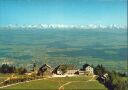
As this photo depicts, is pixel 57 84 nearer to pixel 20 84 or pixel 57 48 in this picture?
pixel 20 84

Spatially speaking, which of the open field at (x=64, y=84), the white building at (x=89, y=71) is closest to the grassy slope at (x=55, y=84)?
the open field at (x=64, y=84)

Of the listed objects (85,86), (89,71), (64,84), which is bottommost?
(85,86)

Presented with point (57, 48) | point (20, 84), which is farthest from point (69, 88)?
point (57, 48)

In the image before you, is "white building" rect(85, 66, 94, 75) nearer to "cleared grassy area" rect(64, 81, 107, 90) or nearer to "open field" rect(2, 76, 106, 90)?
"open field" rect(2, 76, 106, 90)

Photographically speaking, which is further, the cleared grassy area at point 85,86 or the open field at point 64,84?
the cleared grassy area at point 85,86

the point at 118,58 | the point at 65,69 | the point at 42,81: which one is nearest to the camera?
the point at 42,81

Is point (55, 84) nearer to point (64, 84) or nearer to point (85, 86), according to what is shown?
point (64, 84)

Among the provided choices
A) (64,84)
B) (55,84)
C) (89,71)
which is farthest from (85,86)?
(89,71)

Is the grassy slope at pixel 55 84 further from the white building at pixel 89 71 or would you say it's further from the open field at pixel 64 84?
the white building at pixel 89 71
